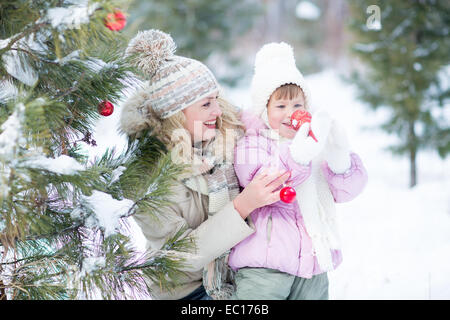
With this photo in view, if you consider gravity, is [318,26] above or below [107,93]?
above

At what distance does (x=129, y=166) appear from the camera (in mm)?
1255

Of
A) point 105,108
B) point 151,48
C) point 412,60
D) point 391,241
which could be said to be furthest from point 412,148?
point 105,108

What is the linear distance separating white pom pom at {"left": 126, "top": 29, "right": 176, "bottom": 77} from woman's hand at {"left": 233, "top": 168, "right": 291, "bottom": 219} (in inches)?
20.5

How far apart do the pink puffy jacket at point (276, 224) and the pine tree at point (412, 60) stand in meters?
2.67

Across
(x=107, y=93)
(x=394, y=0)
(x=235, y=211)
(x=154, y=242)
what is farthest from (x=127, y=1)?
(x=394, y=0)

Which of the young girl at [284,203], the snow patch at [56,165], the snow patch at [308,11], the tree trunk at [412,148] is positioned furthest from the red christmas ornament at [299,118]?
the snow patch at [308,11]

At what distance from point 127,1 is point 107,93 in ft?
1.02

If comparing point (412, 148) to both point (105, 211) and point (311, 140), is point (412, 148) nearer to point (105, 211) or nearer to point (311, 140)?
point (311, 140)

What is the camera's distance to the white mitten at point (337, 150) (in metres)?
1.46

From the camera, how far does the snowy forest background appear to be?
7.39 feet

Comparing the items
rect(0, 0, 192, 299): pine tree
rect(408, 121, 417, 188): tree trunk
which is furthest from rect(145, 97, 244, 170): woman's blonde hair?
rect(408, 121, 417, 188): tree trunk

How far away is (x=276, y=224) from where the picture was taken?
154cm

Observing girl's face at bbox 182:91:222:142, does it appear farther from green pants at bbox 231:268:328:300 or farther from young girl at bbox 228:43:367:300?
green pants at bbox 231:268:328:300

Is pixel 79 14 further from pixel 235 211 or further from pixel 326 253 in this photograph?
pixel 326 253
